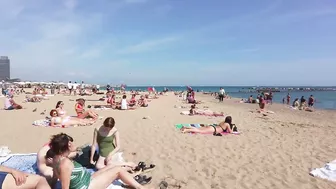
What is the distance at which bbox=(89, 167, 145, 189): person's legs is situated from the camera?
399cm

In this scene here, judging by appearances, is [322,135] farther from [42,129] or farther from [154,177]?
[42,129]

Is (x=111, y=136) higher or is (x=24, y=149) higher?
(x=111, y=136)

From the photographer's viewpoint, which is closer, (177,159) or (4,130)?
(177,159)

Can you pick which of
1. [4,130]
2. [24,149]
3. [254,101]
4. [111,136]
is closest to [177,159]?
[111,136]

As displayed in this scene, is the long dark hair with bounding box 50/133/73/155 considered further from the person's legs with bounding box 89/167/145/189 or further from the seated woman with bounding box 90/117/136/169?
the seated woman with bounding box 90/117/136/169

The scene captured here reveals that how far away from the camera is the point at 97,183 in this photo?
3967mm

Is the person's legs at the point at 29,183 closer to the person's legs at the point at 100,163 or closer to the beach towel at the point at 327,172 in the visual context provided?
the person's legs at the point at 100,163

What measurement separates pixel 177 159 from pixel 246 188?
5.81ft

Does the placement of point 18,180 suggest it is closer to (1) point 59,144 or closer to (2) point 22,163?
(1) point 59,144

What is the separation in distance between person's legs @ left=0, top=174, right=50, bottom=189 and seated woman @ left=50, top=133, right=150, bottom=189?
0.20 meters

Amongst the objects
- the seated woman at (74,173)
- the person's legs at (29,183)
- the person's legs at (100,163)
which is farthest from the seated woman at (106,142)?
the person's legs at (29,183)

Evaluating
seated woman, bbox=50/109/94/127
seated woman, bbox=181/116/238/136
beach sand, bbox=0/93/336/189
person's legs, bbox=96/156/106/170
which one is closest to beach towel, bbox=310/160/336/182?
beach sand, bbox=0/93/336/189

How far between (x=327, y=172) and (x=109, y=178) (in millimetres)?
3941

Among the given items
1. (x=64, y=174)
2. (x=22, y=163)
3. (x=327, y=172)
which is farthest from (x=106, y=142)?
(x=327, y=172)
